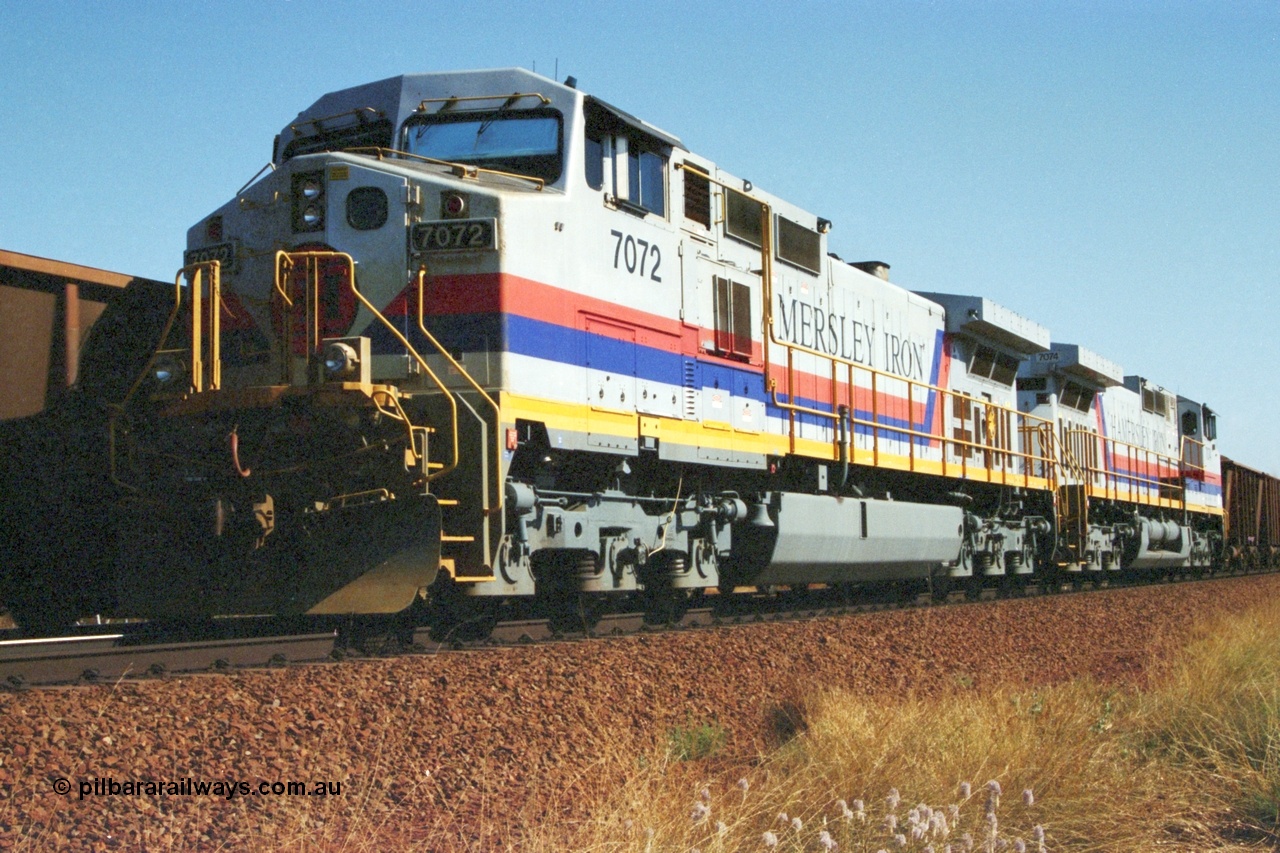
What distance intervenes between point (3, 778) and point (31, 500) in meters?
4.85

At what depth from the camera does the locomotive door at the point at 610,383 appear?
8.65 metres

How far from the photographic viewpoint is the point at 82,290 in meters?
9.34

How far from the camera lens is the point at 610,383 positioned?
29.1 ft

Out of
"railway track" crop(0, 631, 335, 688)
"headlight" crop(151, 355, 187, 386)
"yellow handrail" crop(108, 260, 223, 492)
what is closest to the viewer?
"railway track" crop(0, 631, 335, 688)

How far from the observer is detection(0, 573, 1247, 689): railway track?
20.9 feet

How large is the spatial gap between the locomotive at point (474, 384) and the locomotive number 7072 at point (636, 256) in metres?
0.04

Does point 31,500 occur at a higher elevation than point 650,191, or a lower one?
lower

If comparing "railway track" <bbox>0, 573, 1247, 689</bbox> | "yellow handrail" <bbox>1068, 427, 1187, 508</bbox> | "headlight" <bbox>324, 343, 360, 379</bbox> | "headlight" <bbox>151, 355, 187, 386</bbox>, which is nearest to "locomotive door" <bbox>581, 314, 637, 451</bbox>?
"railway track" <bbox>0, 573, 1247, 689</bbox>

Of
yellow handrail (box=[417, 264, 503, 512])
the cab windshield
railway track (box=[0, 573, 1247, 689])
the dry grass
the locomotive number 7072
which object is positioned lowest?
the dry grass

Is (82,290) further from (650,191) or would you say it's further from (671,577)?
(671,577)

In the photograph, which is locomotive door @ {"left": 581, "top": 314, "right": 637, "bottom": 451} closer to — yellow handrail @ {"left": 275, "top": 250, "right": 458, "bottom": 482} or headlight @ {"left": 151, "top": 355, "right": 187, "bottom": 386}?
yellow handrail @ {"left": 275, "top": 250, "right": 458, "bottom": 482}

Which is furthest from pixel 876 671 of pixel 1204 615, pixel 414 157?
pixel 1204 615

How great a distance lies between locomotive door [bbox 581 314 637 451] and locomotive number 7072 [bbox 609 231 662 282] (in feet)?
1.42

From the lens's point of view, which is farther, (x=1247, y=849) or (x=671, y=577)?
(x=671, y=577)
